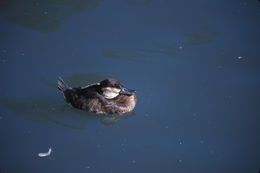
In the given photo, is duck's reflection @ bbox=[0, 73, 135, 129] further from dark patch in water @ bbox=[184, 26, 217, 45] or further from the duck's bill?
dark patch in water @ bbox=[184, 26, 217, 45]

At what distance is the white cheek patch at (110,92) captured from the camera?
20.0 ft

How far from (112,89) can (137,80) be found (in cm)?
65

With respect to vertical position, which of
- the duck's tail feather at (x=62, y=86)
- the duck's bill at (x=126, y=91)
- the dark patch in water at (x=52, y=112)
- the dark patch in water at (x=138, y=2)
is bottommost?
the dark patch in water at (x=52, y=112)

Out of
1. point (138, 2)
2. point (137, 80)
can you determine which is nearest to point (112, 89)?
point (137, 80)

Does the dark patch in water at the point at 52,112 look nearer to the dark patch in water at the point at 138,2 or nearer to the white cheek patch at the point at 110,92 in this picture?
the white cheek patch at the point at 110,92

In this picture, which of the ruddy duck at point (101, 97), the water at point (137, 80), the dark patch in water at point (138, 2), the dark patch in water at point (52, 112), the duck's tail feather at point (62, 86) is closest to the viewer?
the water at point (137, 80)

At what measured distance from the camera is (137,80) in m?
6.59

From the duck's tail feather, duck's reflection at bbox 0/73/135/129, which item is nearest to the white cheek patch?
duck's reflection at bbox 0/73/135/129

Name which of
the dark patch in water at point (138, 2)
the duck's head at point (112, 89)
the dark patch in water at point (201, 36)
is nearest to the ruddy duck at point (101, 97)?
the duck's head at point (112, 89)

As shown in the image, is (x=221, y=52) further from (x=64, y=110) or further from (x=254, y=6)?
(x=64, y=110)

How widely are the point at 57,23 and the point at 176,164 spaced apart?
3711 mm

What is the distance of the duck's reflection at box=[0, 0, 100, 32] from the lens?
764 centimetres

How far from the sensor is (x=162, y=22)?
7.70 metres

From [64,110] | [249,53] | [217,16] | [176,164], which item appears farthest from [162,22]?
[176,164]
